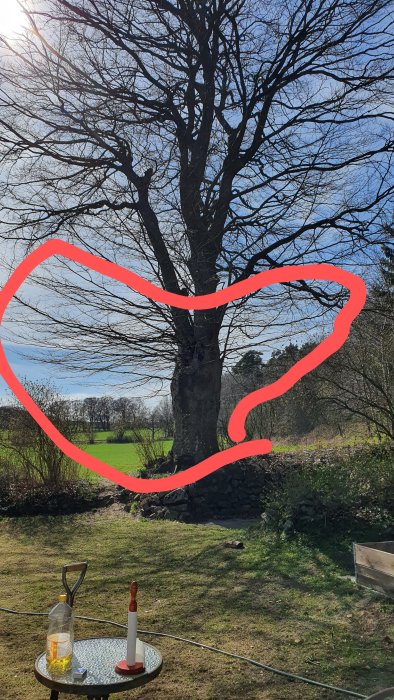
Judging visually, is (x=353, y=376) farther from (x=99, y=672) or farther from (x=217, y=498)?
(x=99, y=672)

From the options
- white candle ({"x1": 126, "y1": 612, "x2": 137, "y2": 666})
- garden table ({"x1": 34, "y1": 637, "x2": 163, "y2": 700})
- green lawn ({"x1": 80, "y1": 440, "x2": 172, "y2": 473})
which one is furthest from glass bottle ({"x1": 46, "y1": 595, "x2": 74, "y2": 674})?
green lawn ({"x1": 80, "y1": 440, "x2": 172, "y2": 473})

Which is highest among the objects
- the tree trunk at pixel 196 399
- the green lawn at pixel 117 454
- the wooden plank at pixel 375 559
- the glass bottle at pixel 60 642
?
the tree trunk at pixel 196 399

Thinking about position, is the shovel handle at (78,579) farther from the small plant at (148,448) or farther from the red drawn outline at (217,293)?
the small plant at (148,448)

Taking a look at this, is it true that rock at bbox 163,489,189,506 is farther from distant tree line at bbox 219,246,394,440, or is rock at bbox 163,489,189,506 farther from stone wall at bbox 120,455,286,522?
distant tree line at bbox 219,246,394,440

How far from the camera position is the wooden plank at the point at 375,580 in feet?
15.4

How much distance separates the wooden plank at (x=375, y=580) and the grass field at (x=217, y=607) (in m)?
0.08

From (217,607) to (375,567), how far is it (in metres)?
1.36

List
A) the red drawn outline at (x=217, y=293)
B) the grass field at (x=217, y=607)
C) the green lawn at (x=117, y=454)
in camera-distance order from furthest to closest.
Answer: the green lawn at (x=117, y=454) → the red drawn outline at (x=217, y=293) → the grass field at (x=217, y=607)

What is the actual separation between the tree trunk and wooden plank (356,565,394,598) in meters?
5.02

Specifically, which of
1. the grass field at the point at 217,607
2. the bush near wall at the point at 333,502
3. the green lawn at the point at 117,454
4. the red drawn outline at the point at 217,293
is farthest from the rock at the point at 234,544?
the green lawn at the point at 117,454

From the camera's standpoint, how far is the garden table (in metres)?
2.38

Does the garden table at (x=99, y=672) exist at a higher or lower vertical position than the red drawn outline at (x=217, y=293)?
lower

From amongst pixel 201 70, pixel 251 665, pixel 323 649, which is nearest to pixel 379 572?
pixel 323 649

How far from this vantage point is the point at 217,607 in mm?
4750
